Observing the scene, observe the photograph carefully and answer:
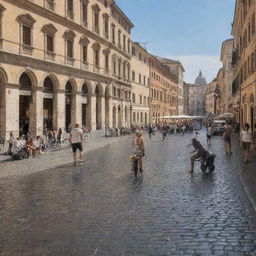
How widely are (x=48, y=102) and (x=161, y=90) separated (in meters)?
51.1

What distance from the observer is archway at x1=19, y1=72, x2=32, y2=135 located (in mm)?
28250

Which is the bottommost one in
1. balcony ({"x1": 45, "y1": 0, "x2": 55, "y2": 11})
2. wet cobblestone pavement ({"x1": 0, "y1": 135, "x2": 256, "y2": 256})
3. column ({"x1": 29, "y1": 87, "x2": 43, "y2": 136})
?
wet cobblestone pavement ({"x1": 0, "y1": 135, "x2": 256, "y2": 256})

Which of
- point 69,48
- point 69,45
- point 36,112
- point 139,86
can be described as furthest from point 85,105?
point 139,86

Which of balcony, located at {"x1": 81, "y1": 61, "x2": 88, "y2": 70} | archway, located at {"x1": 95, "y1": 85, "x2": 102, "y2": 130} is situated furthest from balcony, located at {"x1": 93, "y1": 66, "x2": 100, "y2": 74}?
balcony, located at {"x1": 81, "y1": 61, "x2": 88, "y2": 70}

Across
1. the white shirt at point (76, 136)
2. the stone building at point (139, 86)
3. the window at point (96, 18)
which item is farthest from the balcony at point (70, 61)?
the stone building at point (139, 86)

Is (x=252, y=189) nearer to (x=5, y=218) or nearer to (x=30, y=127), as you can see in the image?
(x=5, y=218)

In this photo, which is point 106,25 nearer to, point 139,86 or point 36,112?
point 36,112

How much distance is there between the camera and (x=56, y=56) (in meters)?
32.3

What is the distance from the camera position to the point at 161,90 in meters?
81.1

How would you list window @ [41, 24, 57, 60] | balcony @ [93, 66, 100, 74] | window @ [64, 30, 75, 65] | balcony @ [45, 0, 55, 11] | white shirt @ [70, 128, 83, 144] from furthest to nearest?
balcony @ [93, 66, 100, 74], window @ [64, 30, 75, 65], balcony @ [45, 0, 55, 11], window @ [41, 24, 57, 60], white shirt @ [70, 128, 83, 144]

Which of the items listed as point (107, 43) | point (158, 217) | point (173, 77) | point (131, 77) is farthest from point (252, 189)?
point (173, 77)

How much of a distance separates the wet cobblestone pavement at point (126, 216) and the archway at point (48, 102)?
19.7 metres

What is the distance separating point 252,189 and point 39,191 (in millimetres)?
5291

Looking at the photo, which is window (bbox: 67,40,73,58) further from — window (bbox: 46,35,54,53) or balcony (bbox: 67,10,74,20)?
window (bbox: 46,35,54,53)
